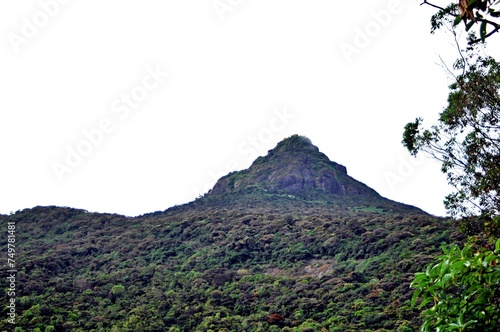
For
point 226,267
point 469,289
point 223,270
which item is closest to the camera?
point 469,289

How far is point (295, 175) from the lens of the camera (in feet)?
201

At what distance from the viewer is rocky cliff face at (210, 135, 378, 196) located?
196 feet

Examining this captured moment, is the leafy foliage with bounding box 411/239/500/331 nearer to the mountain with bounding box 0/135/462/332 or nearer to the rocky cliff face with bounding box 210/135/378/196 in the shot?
the mountain with bounding box 0/135/462/332

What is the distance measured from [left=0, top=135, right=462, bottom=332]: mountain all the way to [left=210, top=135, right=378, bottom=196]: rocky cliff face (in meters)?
3.18

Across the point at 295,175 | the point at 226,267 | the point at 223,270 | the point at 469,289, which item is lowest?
the point at 469,289

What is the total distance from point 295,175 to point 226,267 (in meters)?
26.8

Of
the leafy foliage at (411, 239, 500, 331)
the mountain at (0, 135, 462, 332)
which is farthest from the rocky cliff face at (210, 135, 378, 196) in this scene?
the leafy foliage at (411, 239, 500, 331)

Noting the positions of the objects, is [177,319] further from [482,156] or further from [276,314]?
[482,156]

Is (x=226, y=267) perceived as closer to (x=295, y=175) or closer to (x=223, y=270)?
(x=223, y=270)

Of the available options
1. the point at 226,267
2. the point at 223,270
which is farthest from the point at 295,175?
the point at 223,270

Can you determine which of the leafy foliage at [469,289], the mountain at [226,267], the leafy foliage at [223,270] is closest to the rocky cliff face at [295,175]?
the mountain at [226,267]

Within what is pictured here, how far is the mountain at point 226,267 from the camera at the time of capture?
84.6 ft

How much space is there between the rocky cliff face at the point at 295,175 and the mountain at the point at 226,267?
10.4ft

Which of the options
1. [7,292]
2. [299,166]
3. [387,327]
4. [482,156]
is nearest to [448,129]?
[482,156]
